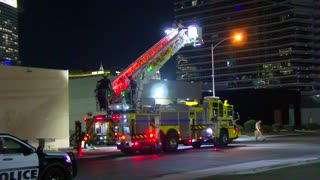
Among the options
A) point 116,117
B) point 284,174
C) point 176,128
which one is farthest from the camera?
point 176,128

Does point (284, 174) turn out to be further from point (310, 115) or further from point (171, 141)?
point (310, 115)

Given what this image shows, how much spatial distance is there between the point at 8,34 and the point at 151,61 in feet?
68.6

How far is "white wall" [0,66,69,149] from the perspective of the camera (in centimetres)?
3117

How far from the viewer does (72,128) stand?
141ft

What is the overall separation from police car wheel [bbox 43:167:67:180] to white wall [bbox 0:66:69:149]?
18902 millimetres

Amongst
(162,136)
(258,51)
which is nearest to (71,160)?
(162,136)

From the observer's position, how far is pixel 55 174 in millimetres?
12844

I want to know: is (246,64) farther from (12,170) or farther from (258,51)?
(12,170)

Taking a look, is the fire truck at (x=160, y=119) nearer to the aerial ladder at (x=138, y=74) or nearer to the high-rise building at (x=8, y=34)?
the aerial ladder at (x=138, y=74)

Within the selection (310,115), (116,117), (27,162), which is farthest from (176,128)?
(310,115)

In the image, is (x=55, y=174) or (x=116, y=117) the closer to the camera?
(x=55, y=174)

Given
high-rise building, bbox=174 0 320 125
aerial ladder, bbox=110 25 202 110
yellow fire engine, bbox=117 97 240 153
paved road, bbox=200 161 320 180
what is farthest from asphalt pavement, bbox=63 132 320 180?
high-rise building, bbox=174 0 320 125

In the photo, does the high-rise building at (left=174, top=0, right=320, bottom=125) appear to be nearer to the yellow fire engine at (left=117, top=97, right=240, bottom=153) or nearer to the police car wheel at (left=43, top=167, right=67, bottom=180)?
the yellow fire engine at (left=117, top=97, right=240, bottom=153)

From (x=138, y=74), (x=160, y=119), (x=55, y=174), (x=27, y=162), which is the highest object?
(x=138, y=74)
